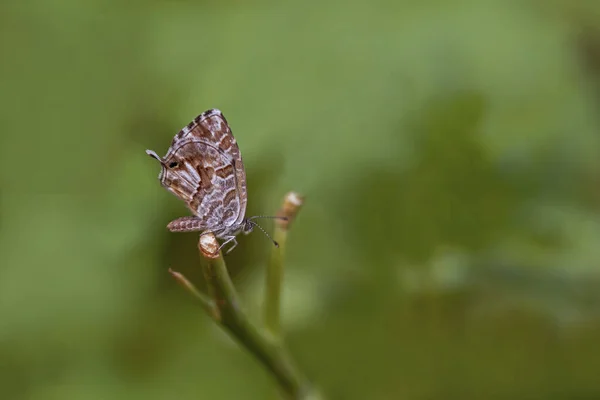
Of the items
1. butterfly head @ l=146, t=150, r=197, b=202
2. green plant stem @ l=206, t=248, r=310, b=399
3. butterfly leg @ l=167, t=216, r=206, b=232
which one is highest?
butterfly head @ l=146, t=150, r=197, b=202

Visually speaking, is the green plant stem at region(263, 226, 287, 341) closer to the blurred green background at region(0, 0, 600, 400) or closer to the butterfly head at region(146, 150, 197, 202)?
the butterfly head at region(146, 150, 197, 202)

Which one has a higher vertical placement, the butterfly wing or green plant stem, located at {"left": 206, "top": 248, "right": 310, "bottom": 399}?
the butterfly wing

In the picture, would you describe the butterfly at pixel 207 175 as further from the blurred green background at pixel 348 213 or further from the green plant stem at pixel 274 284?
the blurred green background at pixel 348 213

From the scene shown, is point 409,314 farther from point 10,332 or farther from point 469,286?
point 10,332

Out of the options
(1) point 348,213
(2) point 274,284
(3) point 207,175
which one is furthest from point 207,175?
(1) point 348,213

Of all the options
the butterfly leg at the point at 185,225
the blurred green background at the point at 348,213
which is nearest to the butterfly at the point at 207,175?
the butterfly leg at the point at 185,225

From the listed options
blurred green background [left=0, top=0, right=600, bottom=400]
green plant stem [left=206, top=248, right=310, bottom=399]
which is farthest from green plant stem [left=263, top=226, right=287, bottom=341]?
blurred green background [left=0, top=0, right=600, bottom=400]

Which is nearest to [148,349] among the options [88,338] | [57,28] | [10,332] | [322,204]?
[88,338]

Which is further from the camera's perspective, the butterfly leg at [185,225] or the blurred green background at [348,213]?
the blurred green background at [348,213]

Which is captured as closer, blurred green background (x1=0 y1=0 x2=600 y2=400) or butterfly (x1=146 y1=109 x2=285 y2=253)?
butterfly (x1=146 y1=109 x2=285 y2=253)
